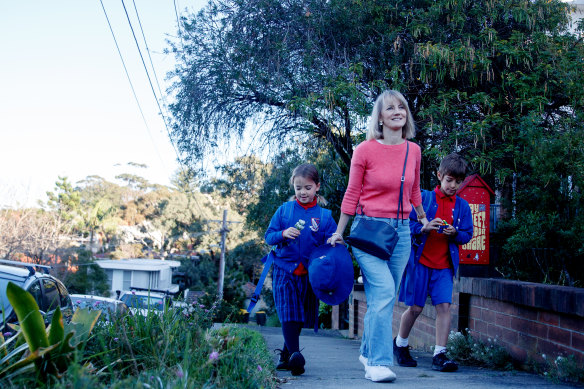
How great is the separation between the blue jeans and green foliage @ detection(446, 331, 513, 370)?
1.40 m

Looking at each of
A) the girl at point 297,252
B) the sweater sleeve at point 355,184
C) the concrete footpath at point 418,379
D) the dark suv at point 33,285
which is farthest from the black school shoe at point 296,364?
the dark suv at point 33,285

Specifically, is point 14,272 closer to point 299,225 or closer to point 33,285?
point 33,285

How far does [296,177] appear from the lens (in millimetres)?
4336

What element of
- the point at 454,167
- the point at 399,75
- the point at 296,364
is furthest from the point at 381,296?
the point at 399,75

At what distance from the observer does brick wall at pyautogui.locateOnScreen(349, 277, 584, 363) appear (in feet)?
12.8

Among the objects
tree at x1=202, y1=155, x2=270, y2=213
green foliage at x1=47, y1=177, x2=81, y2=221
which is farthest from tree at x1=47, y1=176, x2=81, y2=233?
tree at x1=202, y1=155, x2=270, y2=213

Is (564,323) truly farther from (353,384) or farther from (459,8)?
(459,8)

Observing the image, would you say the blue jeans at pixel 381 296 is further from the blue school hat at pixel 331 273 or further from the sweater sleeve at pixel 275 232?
the sweater sleeve at pixel 275 232

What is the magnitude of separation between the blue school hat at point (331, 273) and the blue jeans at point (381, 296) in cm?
17

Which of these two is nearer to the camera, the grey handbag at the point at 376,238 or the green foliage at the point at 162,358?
the green foliage at the point at 162,358

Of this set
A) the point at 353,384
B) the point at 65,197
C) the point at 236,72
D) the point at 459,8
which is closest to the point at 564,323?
the point at 353,384

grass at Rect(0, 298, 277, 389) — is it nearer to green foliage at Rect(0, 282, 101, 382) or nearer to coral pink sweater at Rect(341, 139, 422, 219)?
green foliage at Rect(0, 282, 101, 382)

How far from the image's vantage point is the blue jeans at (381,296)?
3619mm

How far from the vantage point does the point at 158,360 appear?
304cm
